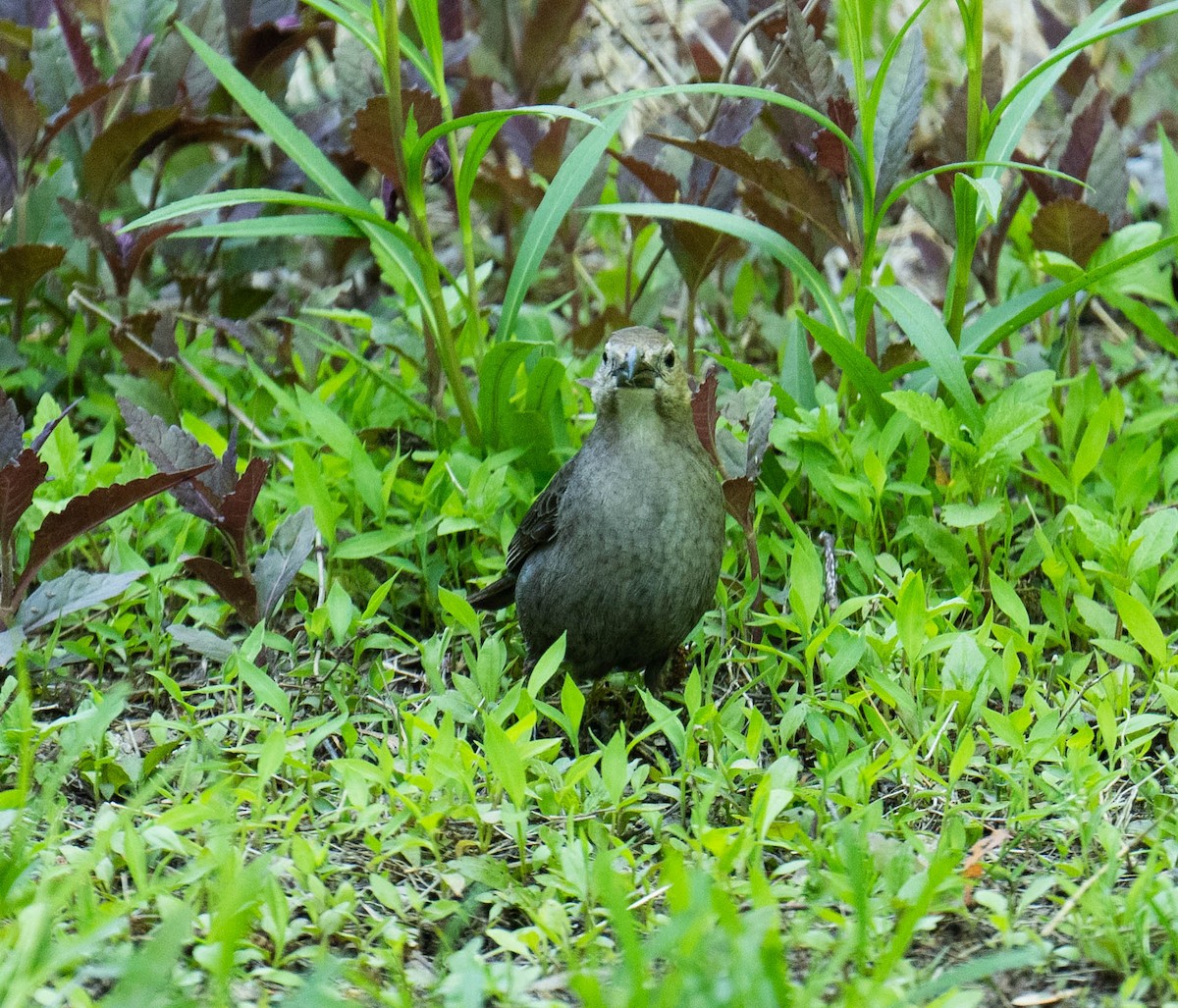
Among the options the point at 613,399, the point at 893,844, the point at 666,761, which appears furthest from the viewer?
the point at 613,399

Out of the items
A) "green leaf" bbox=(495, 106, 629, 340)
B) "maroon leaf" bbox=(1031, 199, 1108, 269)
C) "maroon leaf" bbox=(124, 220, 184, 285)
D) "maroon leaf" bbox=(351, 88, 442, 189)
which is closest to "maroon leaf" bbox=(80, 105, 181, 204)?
"maroon leaf" bbox=(124, 220, 184, 285)

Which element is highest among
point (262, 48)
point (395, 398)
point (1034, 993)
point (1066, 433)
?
point (262, 48)

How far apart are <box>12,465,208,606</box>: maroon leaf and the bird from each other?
90cm

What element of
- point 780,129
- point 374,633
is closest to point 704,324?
point 780,129

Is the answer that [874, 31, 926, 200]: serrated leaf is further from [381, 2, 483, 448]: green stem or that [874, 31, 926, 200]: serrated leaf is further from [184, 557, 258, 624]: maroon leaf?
[184, 557, 258, 624]: maroon leaf

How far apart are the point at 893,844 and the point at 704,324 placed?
3190mm

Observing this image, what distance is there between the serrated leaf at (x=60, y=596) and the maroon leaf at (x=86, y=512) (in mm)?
45

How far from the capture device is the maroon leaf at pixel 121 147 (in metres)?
4.49

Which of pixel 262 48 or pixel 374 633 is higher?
pixel 262 48

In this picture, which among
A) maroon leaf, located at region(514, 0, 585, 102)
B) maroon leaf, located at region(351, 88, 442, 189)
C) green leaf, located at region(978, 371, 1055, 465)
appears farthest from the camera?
maroon leaf, located at region(514, 0, 585, 102)

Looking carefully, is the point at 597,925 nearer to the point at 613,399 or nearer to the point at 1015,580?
the point at 613,399

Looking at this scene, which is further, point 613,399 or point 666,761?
point 613,399

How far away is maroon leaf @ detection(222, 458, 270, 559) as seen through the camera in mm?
3480

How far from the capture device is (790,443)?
3924 millimetres
